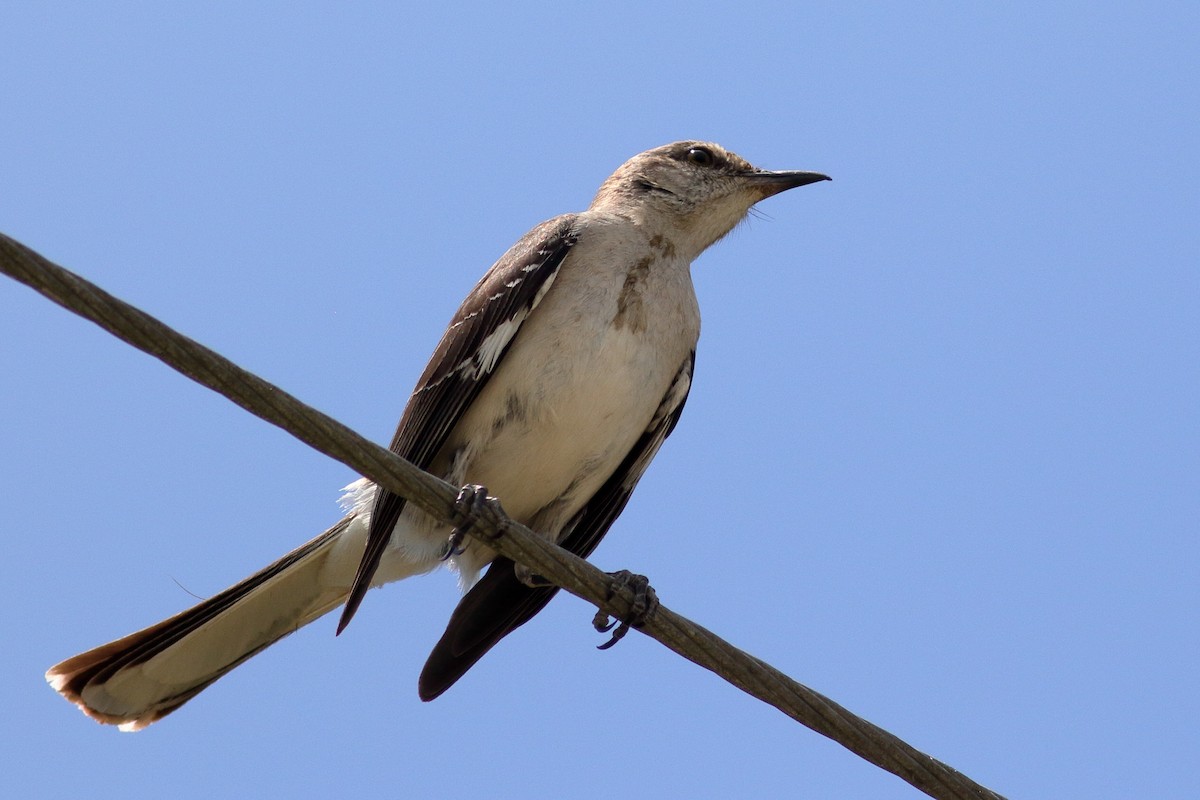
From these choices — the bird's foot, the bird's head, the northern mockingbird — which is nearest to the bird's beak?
the bird's head

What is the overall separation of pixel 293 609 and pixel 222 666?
385mm

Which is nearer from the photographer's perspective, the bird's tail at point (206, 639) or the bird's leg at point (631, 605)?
the bird's leg at point (631, 605)

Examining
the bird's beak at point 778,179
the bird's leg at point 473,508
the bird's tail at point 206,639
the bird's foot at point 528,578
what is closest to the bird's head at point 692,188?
the bird's beak at point 778,179

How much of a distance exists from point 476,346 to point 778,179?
2.14 m

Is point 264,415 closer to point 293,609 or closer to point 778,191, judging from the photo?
point 293,609

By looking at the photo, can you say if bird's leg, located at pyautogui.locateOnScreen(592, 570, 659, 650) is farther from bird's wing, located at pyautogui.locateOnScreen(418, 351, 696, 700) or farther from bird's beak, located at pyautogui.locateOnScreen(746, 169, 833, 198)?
bird's beak, located at pyautogui.locateOnScreen(746, 169, 833, 198)

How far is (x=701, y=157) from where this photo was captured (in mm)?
7008

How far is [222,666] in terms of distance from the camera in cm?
588

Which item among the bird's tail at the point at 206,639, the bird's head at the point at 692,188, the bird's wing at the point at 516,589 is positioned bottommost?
the bird's tail at the point at 206,639

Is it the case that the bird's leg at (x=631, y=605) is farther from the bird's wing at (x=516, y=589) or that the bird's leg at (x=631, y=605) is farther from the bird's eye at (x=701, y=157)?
the bird's eye at (x=701, y=157)

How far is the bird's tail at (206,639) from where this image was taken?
5629 millimetres

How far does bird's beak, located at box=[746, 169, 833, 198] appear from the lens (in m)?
7.02

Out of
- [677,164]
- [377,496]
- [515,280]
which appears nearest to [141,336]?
[377,496]

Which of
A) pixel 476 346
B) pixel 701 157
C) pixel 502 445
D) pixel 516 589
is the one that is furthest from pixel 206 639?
pixel 701 157
